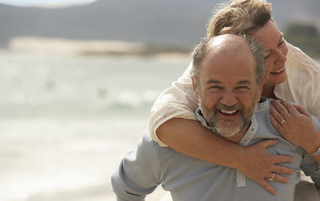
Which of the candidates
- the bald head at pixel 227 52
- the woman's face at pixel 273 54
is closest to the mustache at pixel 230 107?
the bald head at pixel 227 52

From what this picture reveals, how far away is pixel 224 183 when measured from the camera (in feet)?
5.45

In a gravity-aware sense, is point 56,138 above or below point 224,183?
above

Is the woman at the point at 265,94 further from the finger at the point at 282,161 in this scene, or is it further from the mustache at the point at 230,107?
the mustache at the point at 230,107

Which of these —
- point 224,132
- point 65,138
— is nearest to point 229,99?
point 224,132

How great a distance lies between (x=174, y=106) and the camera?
178cm

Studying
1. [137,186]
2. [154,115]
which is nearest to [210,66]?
[154,115]

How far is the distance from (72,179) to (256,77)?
3830mm

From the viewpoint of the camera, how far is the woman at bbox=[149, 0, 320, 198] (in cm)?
166

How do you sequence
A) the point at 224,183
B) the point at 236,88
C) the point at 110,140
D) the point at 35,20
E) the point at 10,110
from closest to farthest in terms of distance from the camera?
the point at 236,88 → the point at 224,183 → the point at 110,140 → the point at 10,110 → the point at 35,20

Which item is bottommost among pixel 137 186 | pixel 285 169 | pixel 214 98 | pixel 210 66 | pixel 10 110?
pixel 285 169

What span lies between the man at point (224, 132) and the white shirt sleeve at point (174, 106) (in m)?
0.06

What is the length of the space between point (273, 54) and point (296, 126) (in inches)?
17.8

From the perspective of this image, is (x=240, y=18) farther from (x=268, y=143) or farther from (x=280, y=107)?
(x=268, y=143)

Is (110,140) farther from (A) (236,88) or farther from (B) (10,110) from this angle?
(A) (236,88)
